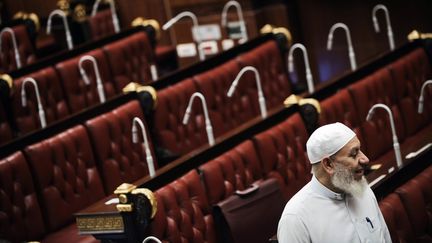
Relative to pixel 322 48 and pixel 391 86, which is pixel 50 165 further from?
pixel 322 48

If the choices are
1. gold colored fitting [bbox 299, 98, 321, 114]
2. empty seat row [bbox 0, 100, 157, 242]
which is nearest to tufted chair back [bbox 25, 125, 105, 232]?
empty seat row [bbox 0, 100, 157, 242]

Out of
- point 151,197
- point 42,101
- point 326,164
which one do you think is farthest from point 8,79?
point 326,164

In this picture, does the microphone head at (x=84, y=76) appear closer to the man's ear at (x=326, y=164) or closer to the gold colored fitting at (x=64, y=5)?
the gold colored fitting at (x=64, y=5)

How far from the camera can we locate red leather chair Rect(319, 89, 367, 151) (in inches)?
273

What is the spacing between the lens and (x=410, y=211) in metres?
4.98

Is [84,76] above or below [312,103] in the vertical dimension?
above

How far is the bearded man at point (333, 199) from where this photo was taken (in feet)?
12.7

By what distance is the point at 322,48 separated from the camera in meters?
10.1

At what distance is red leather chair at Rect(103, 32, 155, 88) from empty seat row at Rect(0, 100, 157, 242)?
168 centimetres

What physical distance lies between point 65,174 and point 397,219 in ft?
8.29

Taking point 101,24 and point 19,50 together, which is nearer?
point 19,50

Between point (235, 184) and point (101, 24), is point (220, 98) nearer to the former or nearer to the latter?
point (235, 184)

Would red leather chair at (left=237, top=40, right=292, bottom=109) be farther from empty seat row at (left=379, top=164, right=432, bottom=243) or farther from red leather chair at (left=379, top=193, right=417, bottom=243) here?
red leather chair at (left=379, top=193, right=417, bottom=243)

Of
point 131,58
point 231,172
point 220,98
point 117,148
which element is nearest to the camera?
point 231,172
